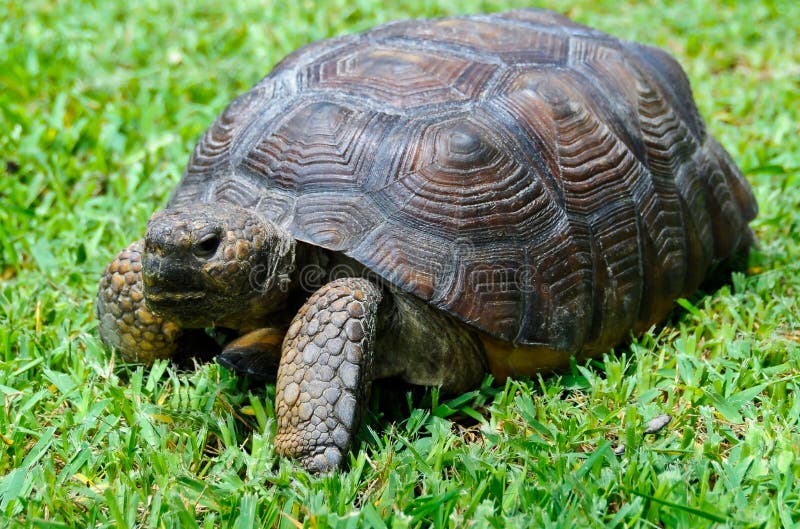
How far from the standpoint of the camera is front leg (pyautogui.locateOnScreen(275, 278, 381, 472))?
2.69 meters

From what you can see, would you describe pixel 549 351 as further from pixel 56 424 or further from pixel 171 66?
pixel 171 66

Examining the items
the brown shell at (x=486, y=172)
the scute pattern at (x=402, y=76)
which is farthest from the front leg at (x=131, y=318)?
the scute pattern at (x=402, y=76)

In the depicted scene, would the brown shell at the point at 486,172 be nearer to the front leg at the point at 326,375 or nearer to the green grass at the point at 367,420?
the front leg at the point at 326,375

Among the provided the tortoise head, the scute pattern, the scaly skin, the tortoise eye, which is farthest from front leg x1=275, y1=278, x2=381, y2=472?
the scute pattern

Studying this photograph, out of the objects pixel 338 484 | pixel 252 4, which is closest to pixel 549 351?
pixel 338 484

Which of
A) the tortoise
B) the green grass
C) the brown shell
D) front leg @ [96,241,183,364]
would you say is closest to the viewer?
the green grass

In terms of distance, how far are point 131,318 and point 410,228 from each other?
3.72ft

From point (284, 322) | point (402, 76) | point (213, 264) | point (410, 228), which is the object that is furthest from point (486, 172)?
point (213, 264)

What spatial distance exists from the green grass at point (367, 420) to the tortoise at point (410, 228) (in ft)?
0.51

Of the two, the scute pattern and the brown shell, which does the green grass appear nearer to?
the brown shell

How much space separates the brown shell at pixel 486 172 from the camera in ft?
9.79

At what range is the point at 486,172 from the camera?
3090 mm

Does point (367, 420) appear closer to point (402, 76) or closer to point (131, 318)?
point (131, 318)

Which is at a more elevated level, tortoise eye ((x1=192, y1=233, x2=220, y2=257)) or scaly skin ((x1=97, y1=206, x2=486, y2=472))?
tortoise eye ((x1=192, y1=233, x2=220, y2=257))
